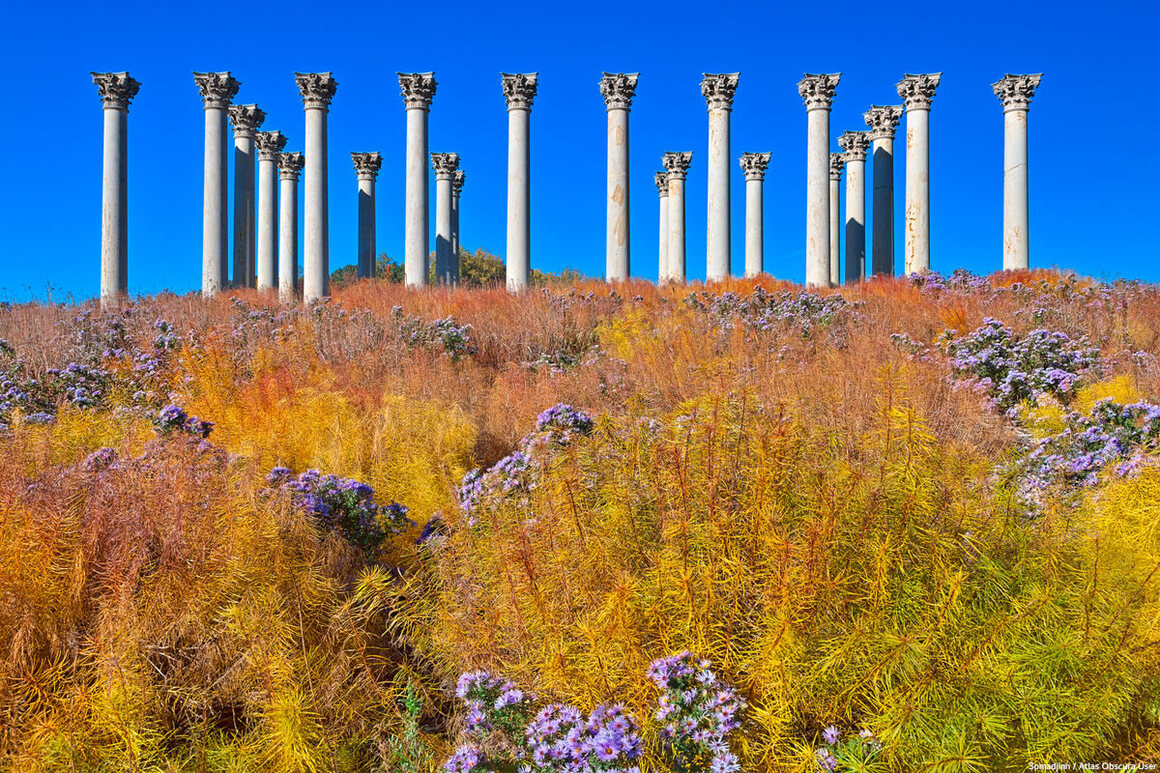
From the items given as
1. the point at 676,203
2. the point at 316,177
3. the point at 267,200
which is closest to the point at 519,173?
the point at 316,177

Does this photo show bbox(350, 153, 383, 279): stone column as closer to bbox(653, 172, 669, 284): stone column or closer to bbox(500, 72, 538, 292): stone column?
bbox(500, 72, 538, 292): stone column

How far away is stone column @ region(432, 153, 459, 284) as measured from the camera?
37312 millimetres

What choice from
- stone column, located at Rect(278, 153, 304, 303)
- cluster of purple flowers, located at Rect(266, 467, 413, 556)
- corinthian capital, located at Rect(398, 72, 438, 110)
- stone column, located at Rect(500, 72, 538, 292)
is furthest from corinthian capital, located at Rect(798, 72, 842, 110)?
cluster of purple flowers, located at Rect(266, 467, 413, 556)

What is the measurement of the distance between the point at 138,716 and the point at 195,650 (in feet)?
1.39

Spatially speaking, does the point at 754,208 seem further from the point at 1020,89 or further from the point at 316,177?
the point at 316,177

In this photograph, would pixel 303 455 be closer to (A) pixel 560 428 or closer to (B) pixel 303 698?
(A) pixel 560 428

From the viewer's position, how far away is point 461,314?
17094 millimetres

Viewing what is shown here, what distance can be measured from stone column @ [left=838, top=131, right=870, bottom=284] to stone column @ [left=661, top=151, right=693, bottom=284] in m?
7.04

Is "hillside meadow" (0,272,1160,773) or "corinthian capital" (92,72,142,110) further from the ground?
"corinthian capital" (92,72,142,110)

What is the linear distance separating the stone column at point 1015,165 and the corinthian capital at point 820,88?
16.6 feet

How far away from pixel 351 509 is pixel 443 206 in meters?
34.1

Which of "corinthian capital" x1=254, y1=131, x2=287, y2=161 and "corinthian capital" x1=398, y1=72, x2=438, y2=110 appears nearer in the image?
"corinthian capital" x1=398, y1=72, x2=438, y2=110

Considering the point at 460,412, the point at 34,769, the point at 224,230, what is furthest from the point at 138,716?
the point at 224,230

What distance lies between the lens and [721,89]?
28.1 meters
